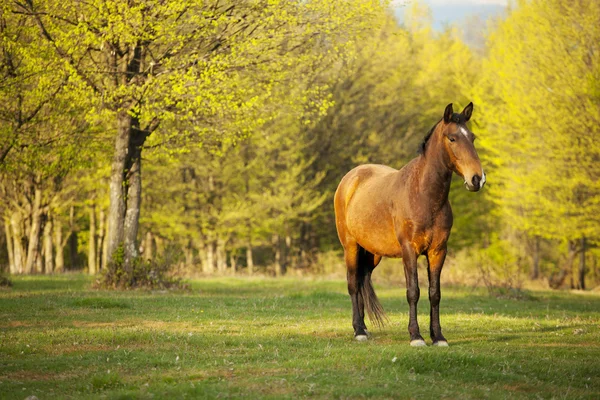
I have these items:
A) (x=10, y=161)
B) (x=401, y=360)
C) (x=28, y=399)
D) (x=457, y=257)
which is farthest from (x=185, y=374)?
(x=457, y=257)

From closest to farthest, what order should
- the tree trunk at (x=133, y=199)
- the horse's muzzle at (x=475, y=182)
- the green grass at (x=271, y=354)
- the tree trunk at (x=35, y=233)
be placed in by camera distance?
the green grass at (x=271, y=354)
the horse's muzzle at (x=475, y=182)
the tree trunk at (x=133, y=199)
the tree trunk at (x=35, y=233)

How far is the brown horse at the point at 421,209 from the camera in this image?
980 cm

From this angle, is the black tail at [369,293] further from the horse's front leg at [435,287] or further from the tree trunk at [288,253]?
the tree trunk at [288,253]

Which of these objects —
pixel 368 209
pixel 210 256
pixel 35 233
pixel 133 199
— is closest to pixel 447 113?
pixel 368 209

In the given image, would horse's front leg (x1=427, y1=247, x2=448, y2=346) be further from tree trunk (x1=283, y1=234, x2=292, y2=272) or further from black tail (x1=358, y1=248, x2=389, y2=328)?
tree trunk (x1=283, y1=234, x2=292, y2=272)

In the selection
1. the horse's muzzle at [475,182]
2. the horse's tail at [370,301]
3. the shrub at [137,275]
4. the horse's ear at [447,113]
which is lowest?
the horse's tail at [370,301]

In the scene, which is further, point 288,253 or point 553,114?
point 288,253

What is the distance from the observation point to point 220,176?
3800cm

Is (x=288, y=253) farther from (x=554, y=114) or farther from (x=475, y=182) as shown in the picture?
(x=475, y=182)

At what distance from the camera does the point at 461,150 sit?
9641mm

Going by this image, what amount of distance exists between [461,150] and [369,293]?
3.04 metres

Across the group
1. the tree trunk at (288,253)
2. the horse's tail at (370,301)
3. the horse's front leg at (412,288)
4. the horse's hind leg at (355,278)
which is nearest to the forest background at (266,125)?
the tree trunk at (288,253)

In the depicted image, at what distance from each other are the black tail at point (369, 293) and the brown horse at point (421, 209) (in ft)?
0.22

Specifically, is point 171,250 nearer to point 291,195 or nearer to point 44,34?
point 44,34
